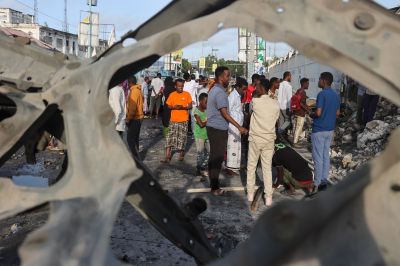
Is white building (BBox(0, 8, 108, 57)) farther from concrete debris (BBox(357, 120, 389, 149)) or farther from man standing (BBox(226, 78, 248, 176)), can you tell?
man standing (BBox(226, 78, 248, 176))

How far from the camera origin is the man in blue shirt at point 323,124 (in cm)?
691

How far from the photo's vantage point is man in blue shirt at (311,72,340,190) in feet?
22.7

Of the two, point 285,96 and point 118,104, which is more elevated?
point 285,96

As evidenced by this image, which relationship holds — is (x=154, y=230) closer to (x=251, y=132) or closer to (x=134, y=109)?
(x=251, y=132)

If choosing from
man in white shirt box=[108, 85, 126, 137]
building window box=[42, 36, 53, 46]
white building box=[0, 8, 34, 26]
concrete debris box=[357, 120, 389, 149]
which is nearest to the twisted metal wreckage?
man in white shirt box=[108, 85, 126, 137]

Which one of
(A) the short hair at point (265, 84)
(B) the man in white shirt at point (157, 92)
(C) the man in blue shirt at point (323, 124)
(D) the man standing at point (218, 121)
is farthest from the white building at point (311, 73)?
(A) the short hair at point (265, 84)

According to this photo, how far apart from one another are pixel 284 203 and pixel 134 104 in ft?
25.3

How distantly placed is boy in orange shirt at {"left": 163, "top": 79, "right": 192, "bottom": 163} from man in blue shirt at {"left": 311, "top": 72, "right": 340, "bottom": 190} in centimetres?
294

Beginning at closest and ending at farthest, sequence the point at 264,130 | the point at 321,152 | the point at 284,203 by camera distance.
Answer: the point at 284,203 → the point at 264,130 → the point at 321,152

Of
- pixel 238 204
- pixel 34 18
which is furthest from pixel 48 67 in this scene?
pixel 34 18

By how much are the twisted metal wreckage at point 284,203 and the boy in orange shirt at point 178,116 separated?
23.5ft

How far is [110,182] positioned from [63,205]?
178mm

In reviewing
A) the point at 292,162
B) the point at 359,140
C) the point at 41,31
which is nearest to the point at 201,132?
the point at 292,162

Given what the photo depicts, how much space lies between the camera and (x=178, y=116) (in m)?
9.23
